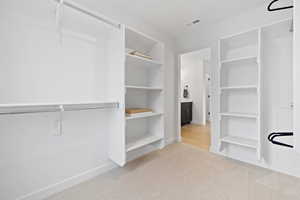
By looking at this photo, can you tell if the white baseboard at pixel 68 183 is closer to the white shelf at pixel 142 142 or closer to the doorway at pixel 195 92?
the white shelf at pixel 142 142

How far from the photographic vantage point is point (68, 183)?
153 cm

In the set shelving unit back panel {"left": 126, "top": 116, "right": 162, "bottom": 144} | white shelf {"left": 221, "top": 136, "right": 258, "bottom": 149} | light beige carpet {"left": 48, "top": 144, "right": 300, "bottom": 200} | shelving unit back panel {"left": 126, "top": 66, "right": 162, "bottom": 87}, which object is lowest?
light beige carpet {"left": 48, "top": 144, "right": 300, "bottom": 200}

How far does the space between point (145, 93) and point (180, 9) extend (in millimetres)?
1396

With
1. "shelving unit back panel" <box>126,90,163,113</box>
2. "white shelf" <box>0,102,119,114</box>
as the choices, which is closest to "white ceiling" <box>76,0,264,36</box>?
"shelving unit back panel" <box>126,90,163,113</box>

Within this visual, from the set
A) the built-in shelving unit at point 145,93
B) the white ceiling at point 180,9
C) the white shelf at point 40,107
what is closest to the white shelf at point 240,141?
the built-in shelving unit at point 145,93

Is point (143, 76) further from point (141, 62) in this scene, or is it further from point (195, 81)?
point (195, 81)

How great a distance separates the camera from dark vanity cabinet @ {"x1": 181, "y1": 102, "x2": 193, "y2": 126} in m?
4.78

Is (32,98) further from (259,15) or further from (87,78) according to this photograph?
(259,15)

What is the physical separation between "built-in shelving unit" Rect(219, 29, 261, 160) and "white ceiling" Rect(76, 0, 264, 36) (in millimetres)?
464

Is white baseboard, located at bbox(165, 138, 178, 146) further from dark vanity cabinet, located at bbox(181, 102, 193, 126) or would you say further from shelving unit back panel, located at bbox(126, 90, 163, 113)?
dark vanity cabinet, located at bbox(181, 102, 193, 126)

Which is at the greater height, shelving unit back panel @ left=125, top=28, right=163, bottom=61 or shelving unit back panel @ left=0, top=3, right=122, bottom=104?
shelving unit back panel @ left=125, top=28, right=163, bottom=61

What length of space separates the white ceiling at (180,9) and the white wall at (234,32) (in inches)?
5.0

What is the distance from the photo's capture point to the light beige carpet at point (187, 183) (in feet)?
4.57

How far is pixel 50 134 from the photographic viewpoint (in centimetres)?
141
